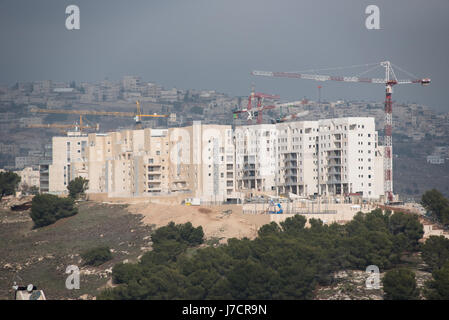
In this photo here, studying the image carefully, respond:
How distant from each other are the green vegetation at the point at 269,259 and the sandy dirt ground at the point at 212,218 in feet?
8.31

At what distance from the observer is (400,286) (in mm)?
56781

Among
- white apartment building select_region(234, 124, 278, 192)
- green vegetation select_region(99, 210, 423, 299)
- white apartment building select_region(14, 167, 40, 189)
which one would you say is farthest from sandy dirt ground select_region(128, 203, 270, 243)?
white apartment building select_region(14, 167, 40, 189)

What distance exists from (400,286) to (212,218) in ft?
101

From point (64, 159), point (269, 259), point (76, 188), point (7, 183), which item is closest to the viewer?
point (269, 259)

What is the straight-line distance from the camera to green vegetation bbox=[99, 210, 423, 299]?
58906mm

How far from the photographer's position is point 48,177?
13150 cm

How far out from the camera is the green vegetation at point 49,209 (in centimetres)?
9881

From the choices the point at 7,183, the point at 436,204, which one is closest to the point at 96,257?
the point at 436,204

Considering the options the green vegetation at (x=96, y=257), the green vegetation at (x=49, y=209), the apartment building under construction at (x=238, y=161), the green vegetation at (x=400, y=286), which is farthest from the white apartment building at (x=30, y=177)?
the green vegetation at (x=400, y=286)

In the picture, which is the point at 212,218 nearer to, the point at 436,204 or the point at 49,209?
the point at 436,204
